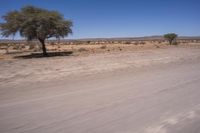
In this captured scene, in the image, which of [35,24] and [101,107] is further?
[35,24]

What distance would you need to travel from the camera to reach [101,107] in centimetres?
648

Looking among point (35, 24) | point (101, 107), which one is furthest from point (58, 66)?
point (35, 24)

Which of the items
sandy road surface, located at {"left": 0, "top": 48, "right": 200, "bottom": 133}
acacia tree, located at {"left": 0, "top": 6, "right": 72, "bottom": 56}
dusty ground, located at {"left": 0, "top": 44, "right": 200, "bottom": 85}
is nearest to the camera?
sandy road surface, located at {"left": 0, "top": 48, "right": 200, "bottom": 133}

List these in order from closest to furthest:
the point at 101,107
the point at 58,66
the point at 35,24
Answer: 1. the point at 101,107
2. the point at 58,66
3. the point at 35,24

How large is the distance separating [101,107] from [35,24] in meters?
22.6

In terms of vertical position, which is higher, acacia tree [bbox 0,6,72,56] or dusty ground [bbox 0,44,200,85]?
acacia tree [bbox 0,6,72,56]

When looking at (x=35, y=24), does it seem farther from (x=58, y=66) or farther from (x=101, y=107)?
(x=101, y=107)

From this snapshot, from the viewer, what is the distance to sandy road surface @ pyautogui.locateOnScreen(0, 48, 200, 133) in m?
5.15

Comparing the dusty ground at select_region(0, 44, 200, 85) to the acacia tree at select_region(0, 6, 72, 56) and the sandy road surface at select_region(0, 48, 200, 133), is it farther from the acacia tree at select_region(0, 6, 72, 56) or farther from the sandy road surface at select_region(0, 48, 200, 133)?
the acacia tree at select_region(0, 6, 72, 56)

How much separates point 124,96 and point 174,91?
193 cm

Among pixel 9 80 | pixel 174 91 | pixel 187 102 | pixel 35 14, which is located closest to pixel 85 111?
pixel 187 102

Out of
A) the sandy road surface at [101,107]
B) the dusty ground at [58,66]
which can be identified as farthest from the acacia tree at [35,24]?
the sandy road surface at [101,107]

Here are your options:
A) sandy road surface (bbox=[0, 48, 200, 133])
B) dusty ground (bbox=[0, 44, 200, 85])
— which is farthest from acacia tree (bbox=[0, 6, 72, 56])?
sandy road surface (bbox=[0, 48, 200, 133])

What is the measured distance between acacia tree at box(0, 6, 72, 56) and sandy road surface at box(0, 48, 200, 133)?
1834 centimetres
